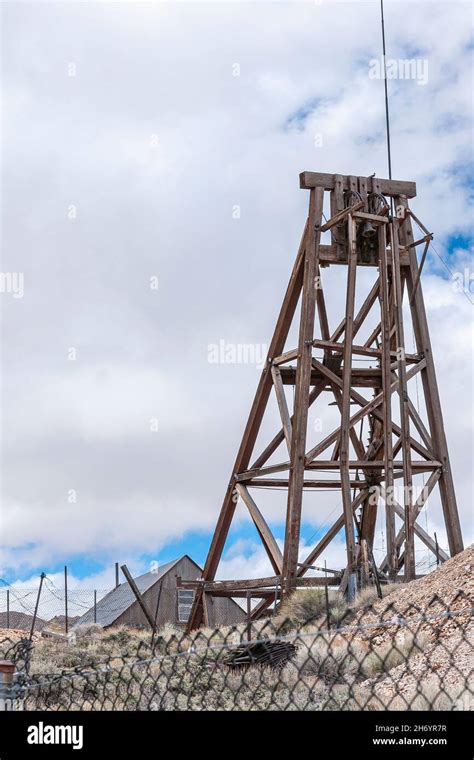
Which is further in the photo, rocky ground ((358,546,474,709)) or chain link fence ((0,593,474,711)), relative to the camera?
rocky ground ((358,546,474,709))

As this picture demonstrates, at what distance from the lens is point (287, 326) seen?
19656 millimetres

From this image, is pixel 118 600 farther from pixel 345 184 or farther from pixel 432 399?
pixel 345 184

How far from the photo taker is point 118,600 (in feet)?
104

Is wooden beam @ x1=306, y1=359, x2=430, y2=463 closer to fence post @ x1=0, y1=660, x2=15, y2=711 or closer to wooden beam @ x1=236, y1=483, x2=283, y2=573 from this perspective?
wooden beam @ x1=236, y1=483, x2=283, y2=573

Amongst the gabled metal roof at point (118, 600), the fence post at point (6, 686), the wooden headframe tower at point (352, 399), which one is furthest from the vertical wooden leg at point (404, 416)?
the gabled metal roof at point (118, 600)

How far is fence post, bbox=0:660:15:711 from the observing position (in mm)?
5797

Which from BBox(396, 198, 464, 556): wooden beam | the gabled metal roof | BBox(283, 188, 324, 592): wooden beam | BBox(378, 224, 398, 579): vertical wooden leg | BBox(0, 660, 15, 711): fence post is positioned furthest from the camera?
the gabled metal roof

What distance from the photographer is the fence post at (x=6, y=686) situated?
5.80 metres

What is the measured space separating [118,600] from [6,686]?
1036 inches

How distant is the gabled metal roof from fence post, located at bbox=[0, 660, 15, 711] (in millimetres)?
24451

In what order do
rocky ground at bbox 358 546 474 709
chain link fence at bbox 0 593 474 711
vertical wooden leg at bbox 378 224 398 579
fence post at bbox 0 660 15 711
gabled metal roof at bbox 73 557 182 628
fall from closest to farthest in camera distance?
fence post at bbox 0 660 15 711
chain link fence at bbox 0 593 474 711
rocky ground at bbox 358 546 474 709
vertical wooden leg at bbox 378 224 398 579
gabled metal roof at bbox 73 557 182 628

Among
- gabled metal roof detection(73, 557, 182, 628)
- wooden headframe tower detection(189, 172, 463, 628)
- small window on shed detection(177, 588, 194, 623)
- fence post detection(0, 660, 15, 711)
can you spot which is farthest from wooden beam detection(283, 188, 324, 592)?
small window on shed detection(177, 588, 194, 623)
